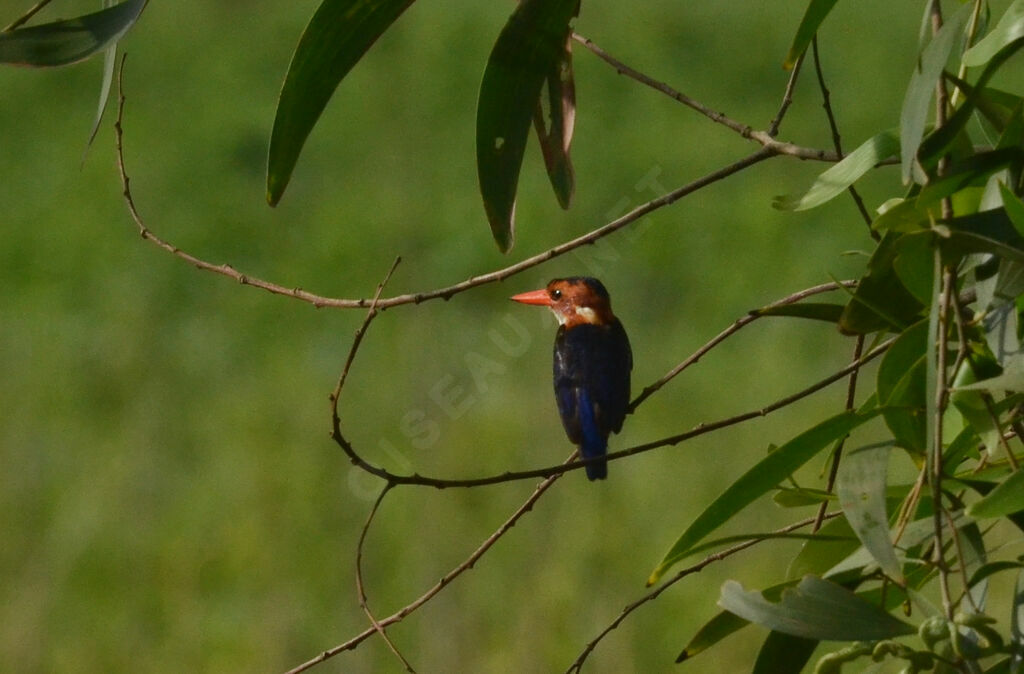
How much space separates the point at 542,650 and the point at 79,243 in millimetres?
4132

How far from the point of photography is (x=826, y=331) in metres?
5.98

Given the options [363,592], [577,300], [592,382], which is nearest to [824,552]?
[363,592]

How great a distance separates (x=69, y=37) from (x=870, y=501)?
0.80 meters

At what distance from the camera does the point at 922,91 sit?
1.10 m

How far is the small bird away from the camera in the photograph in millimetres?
2357

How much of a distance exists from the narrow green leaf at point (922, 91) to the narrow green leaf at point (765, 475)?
0.28 meters

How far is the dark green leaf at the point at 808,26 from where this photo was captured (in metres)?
1.33

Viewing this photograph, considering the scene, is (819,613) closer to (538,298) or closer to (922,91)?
(922,91)

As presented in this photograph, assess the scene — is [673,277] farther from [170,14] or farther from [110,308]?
[170,14]

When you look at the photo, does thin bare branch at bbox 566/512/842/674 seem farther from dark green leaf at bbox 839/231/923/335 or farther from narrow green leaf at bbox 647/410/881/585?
dark green leaf at bbox 839/231/923/335

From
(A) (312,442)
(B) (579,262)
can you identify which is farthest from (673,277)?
(A) (312,442)

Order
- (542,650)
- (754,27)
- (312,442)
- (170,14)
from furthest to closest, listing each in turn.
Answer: (170,14)
(754,27)
(312,442)
(542,650)

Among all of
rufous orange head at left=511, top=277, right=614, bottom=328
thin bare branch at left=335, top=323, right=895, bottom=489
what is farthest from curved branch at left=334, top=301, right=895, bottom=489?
rufous orange head at left=511, top=277, right=614, bottom=328

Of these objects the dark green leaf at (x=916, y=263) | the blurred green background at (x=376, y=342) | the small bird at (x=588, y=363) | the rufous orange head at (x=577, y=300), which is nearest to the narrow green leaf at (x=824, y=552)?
the dark green leaf at (x=916, y=263)
